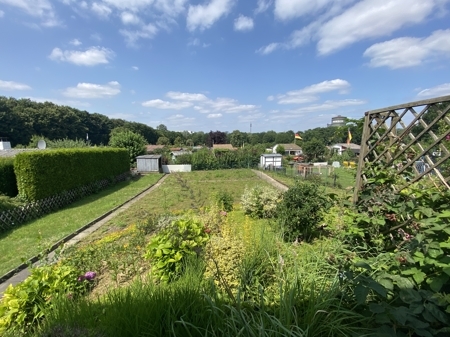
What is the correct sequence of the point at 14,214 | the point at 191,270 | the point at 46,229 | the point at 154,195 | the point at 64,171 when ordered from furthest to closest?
the point at 154,195, the point at 64,171, the point at 14,214, the point at 46,229, the point at 191,270

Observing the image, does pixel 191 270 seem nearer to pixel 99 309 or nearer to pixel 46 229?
pixel 99 309

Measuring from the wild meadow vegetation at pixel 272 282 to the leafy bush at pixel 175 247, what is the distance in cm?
1

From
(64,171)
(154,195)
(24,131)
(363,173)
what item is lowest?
(154,195)

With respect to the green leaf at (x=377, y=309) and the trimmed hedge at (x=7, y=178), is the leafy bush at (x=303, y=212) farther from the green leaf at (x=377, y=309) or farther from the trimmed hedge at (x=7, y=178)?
the trimmed hedge at (x=7, y=178)

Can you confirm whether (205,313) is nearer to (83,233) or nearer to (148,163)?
(83,233)

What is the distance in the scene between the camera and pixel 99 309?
180 centimetres

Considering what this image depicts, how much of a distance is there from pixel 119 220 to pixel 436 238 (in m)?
7.99

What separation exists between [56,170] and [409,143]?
12.8m

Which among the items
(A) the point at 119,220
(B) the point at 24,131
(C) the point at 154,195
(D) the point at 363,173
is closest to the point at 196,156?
(C) the point at 154,195

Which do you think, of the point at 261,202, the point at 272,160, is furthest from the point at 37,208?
the point at 272,160

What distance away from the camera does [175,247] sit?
273 cm

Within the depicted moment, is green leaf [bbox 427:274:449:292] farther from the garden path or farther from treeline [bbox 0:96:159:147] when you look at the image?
treeline [bbox 0:96:159:147]

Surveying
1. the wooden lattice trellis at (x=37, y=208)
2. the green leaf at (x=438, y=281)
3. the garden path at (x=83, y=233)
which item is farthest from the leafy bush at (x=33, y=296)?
the wooden lattice trellis at (x=37, y=208)

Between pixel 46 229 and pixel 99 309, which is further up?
pixel 99 309
